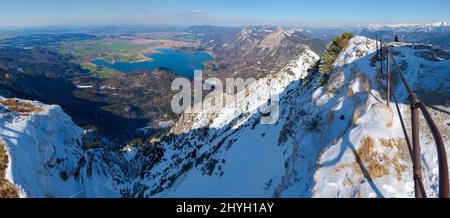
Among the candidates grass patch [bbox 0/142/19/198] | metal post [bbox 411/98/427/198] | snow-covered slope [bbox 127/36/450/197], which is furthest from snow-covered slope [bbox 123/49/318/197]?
metal post [bbox 411/98/427/198]

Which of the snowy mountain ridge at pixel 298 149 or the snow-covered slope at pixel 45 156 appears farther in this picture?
the snow-covered slope at pixel 45 156

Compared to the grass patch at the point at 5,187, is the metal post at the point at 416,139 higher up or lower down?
higher up

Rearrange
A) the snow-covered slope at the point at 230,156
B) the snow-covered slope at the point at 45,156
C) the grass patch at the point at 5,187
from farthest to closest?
the snow-covered slope at the point at 230,156 → the snow-covered slope at the point at 45,156 → the grass patch at the point at 5,187

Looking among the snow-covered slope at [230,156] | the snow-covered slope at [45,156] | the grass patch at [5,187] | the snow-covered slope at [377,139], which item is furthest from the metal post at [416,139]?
the snow-covered slope at [45,156]

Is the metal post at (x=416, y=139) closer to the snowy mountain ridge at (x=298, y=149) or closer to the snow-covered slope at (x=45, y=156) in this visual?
the snowy mountain ridge at (x=298, y=149)

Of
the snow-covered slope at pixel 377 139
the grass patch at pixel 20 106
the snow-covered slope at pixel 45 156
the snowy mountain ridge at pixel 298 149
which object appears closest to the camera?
the snow-covered slope at pixel 377 139

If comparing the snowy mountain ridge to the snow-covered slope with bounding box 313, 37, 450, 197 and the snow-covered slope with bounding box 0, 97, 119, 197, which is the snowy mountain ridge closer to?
the snow-covered slope with bounding box 313, 37, 450, 197
